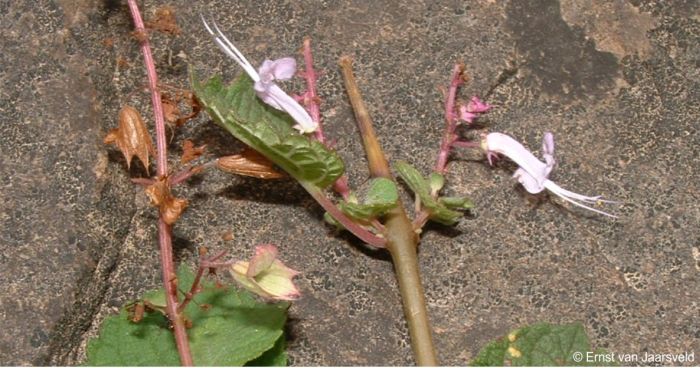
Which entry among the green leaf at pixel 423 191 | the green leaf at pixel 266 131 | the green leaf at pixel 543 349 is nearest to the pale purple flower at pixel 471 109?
the green leaf at pixel 423 191

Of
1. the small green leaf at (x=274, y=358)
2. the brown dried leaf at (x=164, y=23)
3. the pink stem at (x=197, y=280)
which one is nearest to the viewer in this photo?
the pink stem at (x=197, y=280)

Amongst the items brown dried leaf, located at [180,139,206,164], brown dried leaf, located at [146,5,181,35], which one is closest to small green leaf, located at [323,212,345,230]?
brown dried leaf, located at [180,139,206,164]

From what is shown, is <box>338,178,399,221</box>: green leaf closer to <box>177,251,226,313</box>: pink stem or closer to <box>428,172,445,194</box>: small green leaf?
<box>428,172,445,194</box>: small green leaf

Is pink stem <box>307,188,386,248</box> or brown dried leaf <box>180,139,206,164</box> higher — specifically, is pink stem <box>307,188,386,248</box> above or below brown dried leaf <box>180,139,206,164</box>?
above

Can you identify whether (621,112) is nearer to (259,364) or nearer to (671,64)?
(671,64)

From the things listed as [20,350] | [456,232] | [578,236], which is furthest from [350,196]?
[20,350]

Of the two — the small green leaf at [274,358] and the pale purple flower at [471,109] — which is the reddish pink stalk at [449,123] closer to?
the pale purple flower at [471,109]
